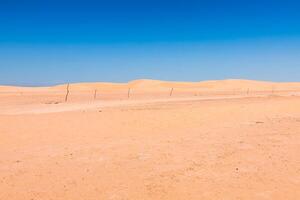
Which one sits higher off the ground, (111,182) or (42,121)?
(42,121)

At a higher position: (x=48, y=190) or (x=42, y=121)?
(x=42, y=121)

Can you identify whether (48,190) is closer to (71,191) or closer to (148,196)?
(71,191)

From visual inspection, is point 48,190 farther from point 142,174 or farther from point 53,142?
point 53,142

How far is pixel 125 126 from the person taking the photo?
12.6m

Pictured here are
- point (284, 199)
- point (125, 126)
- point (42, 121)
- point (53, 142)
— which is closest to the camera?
point (284, 199)

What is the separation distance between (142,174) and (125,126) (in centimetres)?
628

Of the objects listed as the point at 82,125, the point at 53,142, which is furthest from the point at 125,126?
the point at 53,142

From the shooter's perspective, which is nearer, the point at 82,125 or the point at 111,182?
the point at 111,182

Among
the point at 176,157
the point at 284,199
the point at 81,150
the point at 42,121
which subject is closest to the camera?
the point at 284,199

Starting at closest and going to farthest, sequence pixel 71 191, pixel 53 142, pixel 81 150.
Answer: pixel 71 191 < pixel 81 150 < pixel 53 142

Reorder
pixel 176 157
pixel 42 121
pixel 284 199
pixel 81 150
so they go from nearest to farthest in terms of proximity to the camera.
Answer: pixel 284 199 → pixel 176 157 → pixel 81 150 → pixel 42 121

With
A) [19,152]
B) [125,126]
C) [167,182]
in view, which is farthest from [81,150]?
[125,126]

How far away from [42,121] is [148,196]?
9522 mm

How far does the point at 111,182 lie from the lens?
19.6 ft
